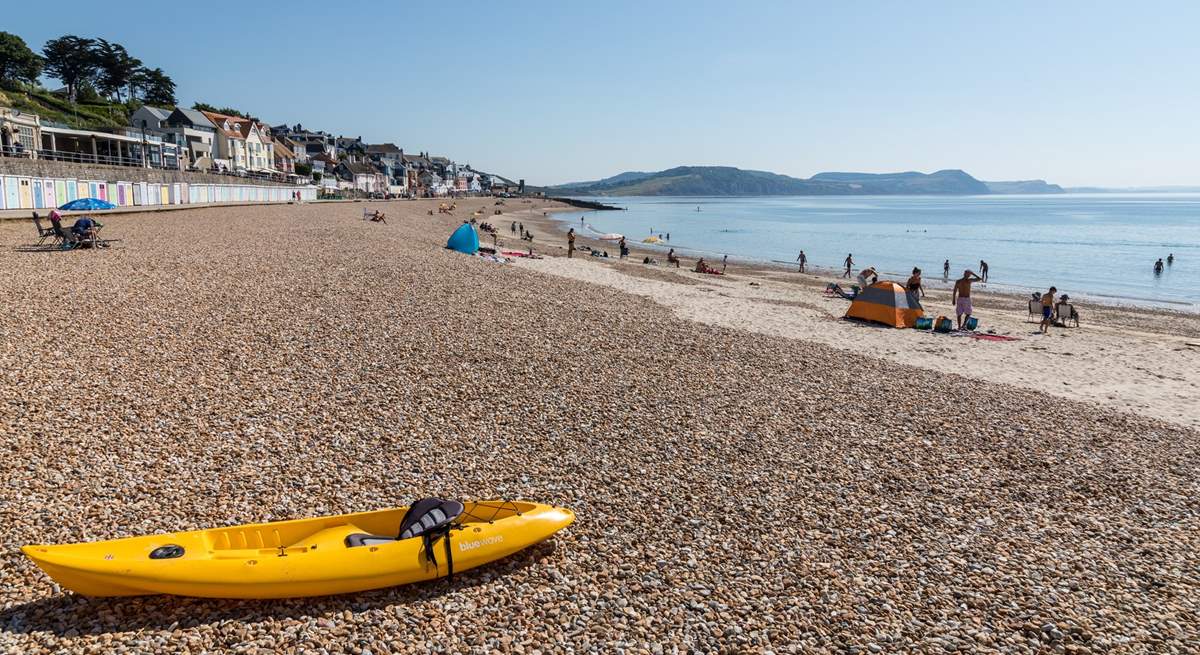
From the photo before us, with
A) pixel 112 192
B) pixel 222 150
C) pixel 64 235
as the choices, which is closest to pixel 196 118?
pixel 222 150

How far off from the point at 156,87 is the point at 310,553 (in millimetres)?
112871

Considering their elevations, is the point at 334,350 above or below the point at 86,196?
below

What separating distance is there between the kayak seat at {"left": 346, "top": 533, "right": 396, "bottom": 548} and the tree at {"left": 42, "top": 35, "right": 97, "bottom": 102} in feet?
332

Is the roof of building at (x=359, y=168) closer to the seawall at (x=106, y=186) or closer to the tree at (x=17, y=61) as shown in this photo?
the tree at (x=17, y=61)

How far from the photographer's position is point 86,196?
129 ft

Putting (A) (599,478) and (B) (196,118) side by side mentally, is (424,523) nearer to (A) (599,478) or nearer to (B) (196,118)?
(A) (599,478)

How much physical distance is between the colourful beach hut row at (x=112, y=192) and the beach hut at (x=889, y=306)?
39.8m

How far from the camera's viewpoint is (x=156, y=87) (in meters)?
95.2

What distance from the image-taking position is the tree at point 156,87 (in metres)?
93.9

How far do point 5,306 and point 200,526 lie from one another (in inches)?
408

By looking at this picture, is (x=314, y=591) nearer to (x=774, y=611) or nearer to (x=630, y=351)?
(x=774, y=611)

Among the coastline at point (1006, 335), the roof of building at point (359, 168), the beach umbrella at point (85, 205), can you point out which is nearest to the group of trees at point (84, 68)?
the roof of building at point (359, 168)

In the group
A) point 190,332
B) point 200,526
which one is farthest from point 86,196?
point 200,526

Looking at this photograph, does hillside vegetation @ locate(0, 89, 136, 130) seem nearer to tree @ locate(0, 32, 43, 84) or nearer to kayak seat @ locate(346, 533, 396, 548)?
tree @ locate(0, 32, 43, 84)
